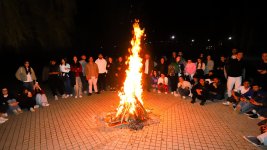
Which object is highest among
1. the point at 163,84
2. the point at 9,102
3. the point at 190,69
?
the point at 190,69

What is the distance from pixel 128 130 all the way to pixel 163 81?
5.64 meters

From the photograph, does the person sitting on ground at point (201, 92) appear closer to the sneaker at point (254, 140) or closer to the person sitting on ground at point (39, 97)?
the sneaker at point (254, 140)

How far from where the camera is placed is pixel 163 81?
12.2 meters

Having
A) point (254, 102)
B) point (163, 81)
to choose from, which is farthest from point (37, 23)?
point (254, 102)

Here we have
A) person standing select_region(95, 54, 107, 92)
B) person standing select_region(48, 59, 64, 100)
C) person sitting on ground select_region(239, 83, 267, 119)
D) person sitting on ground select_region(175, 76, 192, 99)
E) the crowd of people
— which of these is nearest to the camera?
person sitting on ground select_region(239, 83, 267, 119)

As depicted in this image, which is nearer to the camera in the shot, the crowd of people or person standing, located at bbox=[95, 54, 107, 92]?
the crowd of people

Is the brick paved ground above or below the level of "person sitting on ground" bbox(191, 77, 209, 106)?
below

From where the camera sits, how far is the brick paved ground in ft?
20.3

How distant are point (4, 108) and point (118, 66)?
617 cm

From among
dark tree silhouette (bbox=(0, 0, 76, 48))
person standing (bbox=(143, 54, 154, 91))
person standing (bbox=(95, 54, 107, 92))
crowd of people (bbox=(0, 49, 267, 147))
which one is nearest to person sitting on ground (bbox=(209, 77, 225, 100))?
crowd of people (bbox=(0, 49, 267, 147))

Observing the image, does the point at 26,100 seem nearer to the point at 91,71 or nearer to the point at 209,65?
the point at 91,71

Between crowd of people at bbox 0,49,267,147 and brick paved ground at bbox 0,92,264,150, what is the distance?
0.57 m

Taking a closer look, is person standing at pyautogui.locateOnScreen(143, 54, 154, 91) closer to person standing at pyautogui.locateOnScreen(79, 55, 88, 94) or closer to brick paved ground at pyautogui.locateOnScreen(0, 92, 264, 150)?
brick paved ground at pyautogui.locateOnScreen(0, 92, 264, 150)

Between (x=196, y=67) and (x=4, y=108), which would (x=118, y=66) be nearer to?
(x=196, y=67)
